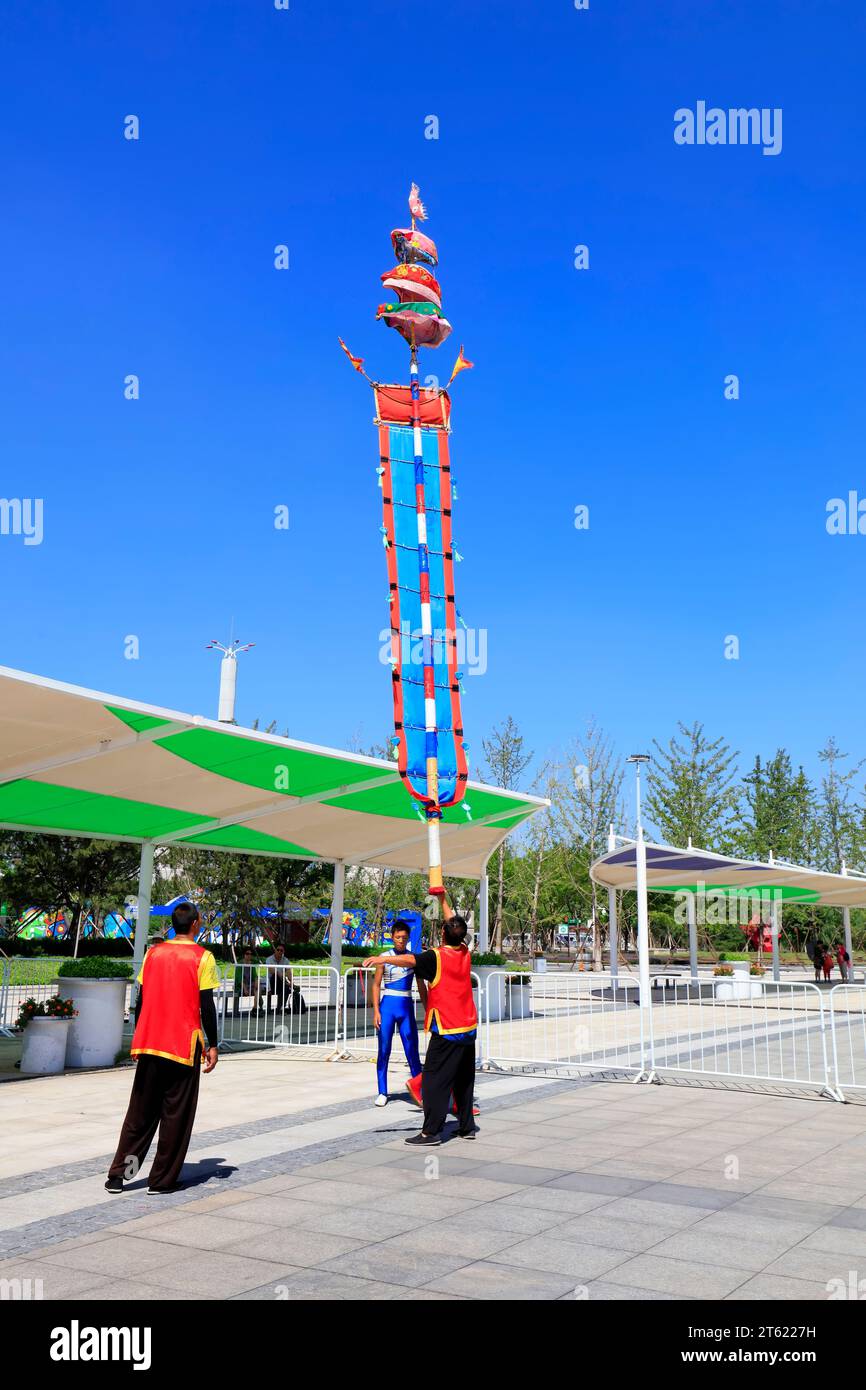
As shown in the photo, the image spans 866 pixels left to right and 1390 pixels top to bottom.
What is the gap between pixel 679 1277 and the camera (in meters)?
4.79

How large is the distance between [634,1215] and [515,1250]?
1.05 m

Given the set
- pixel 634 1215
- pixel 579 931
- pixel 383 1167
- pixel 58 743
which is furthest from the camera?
pixel 579 931

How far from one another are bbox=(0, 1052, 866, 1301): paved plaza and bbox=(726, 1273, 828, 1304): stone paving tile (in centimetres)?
1

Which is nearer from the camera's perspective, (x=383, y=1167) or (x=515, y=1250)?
(x=515, y=1250)

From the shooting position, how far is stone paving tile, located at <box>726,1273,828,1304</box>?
177 inches

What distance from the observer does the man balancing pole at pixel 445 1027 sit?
813 centimetres

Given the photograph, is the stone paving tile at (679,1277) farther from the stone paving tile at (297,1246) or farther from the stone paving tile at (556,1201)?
the stone paving tile at (297,1246)

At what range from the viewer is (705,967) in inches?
1842

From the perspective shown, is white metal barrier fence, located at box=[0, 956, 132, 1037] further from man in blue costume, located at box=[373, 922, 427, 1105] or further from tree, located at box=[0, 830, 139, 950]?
man in blue costume, located at box=[373, 922, 427, 1105]

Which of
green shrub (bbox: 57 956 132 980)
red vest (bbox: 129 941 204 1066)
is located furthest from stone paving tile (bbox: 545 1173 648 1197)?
green shrub (bbox: 57 956 132 980)
